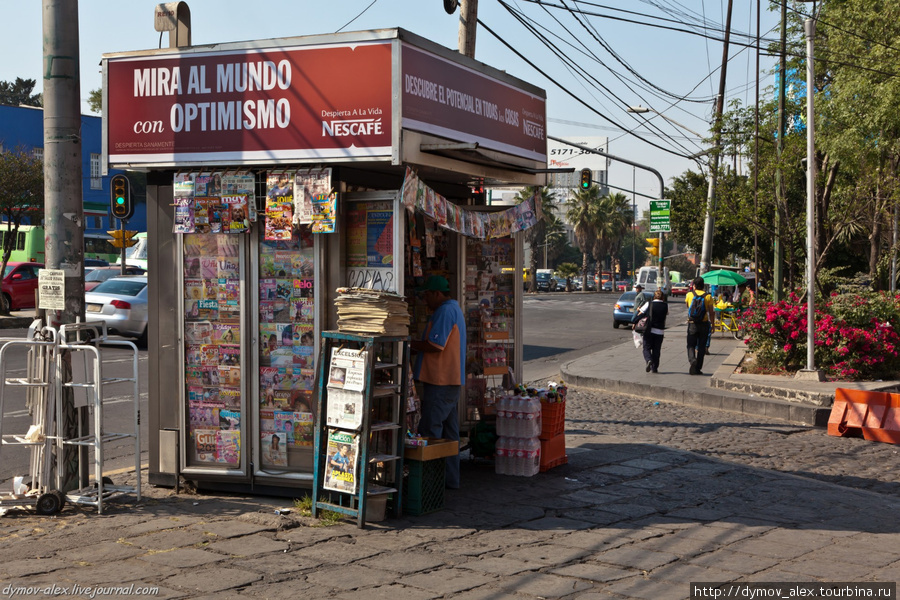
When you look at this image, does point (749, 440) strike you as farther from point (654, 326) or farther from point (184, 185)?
point (184, 185)

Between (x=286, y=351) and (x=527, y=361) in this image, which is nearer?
(x=286, y=351)

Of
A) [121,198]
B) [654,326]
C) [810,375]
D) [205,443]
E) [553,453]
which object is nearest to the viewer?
[205,443]

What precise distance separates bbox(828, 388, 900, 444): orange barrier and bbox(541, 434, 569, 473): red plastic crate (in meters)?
4.59

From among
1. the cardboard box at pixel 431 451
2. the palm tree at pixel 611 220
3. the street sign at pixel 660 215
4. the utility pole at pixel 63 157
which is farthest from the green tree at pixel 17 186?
the palm tree at pixel 611 220

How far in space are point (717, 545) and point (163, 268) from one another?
17.0 ft

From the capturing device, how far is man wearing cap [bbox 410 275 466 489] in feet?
26.7

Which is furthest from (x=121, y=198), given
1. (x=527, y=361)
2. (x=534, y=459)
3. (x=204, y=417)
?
(x=534, y=459)

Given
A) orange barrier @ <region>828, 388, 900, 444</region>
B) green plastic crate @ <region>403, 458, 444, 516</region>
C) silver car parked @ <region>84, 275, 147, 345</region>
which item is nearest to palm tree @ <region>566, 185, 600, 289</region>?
silver car parked @ <region>84, 275, 147, 345</region>

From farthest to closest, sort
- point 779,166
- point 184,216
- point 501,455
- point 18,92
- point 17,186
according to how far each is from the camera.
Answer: point 18,92 < point 17,186 < point 779,166 < point 501,455 < point 184,216

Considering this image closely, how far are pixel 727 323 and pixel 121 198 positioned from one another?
17.8 meters

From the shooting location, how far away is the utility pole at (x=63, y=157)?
→ 25.3 feet

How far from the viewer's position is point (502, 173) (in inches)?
376

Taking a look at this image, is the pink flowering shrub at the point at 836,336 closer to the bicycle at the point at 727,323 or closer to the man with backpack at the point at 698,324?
the man with backpack at the point at 698,324

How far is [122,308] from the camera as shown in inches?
807
